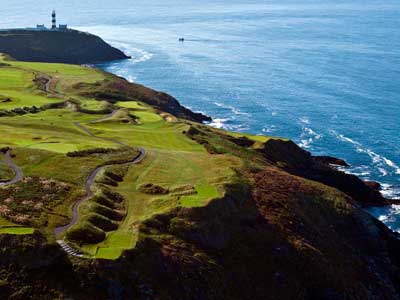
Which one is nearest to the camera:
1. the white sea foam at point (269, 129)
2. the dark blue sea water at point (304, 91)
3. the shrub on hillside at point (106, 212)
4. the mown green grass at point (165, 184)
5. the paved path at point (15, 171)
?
the mown green grass at point (165, 184)

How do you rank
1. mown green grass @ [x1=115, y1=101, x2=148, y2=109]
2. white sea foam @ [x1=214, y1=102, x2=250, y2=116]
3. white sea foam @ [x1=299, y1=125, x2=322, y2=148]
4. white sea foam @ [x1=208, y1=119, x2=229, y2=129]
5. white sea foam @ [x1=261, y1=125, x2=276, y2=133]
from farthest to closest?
white sea foam @ [x1=214, y1=102, x2=250, y2=116]
white sea foam @ [x1=208, y1=119, x2=229, y2=129]
white sea foam @ [x1=261, y1=125, x2=276, y2=133]
white sea foam @ [x1=299, y1=125, x2=322, y2=148]
mown green grass @ [x1=115, y1=101, x2=148, y2=109]

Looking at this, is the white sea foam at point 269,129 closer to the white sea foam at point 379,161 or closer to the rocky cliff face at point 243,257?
the white sea foam at point 379,161

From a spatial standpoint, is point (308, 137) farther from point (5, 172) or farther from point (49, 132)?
point (5, 172)

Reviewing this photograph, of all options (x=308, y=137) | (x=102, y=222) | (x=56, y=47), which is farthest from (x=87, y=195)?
(x=56, y=47)

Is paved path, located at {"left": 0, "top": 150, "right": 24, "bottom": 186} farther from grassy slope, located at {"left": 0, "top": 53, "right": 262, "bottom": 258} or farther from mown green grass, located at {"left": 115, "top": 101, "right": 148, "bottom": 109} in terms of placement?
mown green grass, located at {"left": 115, "top": 101, "right": 148, "bottom": 109}

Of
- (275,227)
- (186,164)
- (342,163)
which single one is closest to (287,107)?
(342,163)

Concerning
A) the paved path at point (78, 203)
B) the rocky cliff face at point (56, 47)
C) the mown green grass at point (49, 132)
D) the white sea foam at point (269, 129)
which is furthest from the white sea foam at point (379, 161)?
the rocky cliff face at point (56, 47)

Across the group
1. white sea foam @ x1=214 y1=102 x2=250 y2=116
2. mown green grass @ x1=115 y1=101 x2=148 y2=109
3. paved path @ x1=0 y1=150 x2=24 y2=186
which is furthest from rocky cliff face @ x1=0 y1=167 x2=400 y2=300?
white sea foam @ x1=214 y1=102 x2=250 y2=116
